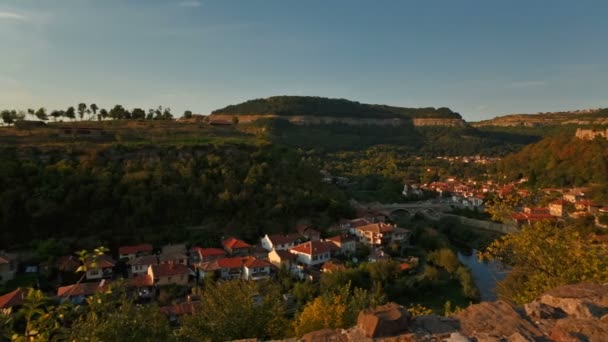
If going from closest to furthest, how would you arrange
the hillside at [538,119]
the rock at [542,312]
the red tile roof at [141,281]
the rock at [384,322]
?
the rock at [384,322]
the rock at [542,312]
the red tile roof at [141,281]
the hillside at [538,119]

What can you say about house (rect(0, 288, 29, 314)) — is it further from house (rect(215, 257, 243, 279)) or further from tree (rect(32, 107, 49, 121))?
tree (rect(32, 107, 49, 121))

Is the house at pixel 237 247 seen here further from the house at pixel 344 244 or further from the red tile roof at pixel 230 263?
the house at pixel 344 244

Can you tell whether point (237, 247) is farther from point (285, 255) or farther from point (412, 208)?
point (412, 208)

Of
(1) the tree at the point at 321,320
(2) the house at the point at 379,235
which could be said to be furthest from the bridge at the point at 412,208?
(1) the tree at the point at 321,320

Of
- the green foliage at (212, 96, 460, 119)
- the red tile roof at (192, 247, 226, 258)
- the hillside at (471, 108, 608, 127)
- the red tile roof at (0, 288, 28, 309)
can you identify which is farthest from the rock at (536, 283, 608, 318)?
the hillside at (471, 108, 608, 127)

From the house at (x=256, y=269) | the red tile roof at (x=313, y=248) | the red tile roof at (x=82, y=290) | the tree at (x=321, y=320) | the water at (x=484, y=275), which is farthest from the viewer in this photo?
the red tile roof at (x=313, y=248)

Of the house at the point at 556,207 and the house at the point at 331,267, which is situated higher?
the house at the point at 556,207

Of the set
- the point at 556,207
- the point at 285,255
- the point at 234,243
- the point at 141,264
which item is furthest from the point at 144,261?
the point at 556,207

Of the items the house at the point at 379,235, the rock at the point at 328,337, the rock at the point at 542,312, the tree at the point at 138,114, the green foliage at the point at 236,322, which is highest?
the tree at the point at 138,114
